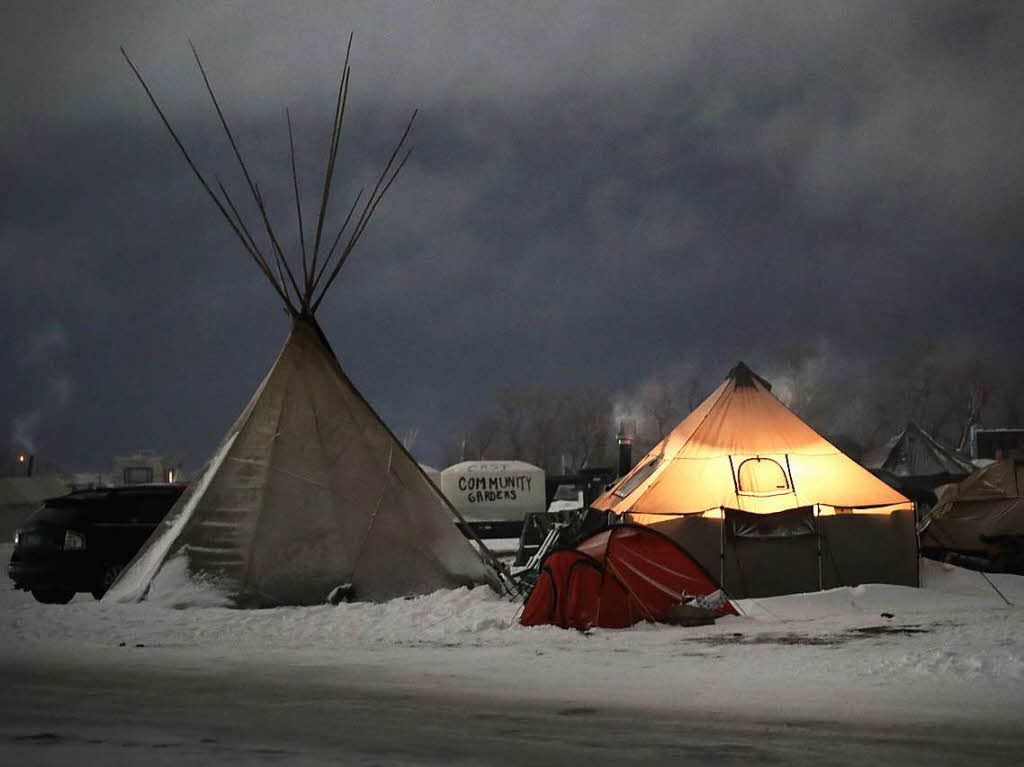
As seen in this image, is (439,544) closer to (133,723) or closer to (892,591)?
(892,591)

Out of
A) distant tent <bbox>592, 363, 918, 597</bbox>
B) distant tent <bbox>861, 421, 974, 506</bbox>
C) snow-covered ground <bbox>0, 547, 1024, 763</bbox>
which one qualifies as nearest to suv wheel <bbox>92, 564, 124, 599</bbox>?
snow-covered ground <bbox>0, 547, 1024, 763</bbox>

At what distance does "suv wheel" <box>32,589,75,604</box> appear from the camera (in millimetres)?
13320

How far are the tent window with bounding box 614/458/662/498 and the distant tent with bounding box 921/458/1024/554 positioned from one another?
6.38m

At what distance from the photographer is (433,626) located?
11.0m

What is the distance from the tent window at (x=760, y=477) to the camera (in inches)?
572

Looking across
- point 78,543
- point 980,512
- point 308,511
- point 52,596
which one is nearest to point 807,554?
point 980,512

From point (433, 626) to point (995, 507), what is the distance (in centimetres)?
1175

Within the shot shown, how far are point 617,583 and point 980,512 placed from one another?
10.1m

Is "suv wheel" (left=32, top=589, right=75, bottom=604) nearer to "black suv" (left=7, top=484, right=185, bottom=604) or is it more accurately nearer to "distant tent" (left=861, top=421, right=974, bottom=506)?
"black suv" (left=7, top=484, right=185, bottom=604)

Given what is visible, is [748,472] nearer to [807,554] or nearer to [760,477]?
[760,477]

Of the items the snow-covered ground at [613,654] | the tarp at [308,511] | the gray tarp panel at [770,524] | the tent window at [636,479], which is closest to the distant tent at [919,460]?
the tent window at [636,479]

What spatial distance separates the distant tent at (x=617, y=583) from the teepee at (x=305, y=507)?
2292 millimetres

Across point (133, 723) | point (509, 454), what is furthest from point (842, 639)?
point (509, 454)

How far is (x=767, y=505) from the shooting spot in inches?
571
